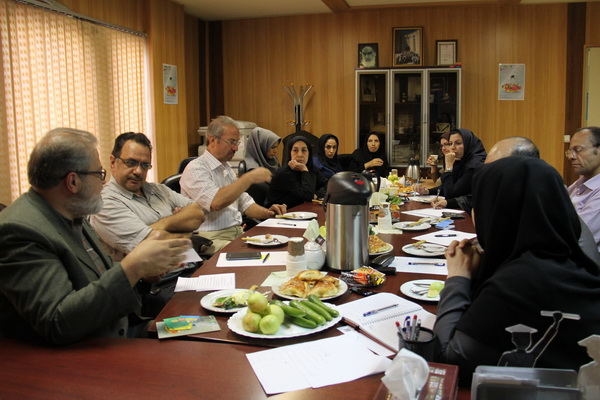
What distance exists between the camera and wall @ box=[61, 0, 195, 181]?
5.71 meters

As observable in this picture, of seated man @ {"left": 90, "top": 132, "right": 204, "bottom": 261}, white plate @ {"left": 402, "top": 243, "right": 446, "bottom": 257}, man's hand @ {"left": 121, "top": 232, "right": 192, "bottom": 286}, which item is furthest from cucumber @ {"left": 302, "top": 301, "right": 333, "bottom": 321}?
seated man @ {"left": 90, "top": 132, "right": 204, "bottom": 261}

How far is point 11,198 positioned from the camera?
428 cm

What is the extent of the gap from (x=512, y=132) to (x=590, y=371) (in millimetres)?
6873

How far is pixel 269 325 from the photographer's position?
129cm

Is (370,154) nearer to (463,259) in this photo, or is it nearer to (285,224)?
(285,224)

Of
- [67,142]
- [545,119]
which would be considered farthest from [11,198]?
[545,119]

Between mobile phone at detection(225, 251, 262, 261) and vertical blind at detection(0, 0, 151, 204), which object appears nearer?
mobile phone at detection(225, 251, 262, 261)

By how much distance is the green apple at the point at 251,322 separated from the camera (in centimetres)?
131

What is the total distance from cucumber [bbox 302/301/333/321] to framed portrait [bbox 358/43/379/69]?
6.14 m

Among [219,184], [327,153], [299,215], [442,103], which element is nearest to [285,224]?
[299,215]

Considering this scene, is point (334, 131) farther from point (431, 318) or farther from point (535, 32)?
point (431, 318)

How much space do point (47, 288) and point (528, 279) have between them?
113cm

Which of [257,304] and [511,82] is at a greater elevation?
[511,82]

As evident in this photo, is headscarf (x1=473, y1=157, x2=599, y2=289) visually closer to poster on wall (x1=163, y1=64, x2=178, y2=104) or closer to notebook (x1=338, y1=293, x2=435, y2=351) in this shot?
notebook (x1=338, y1=293, x2=435, y2=351)
